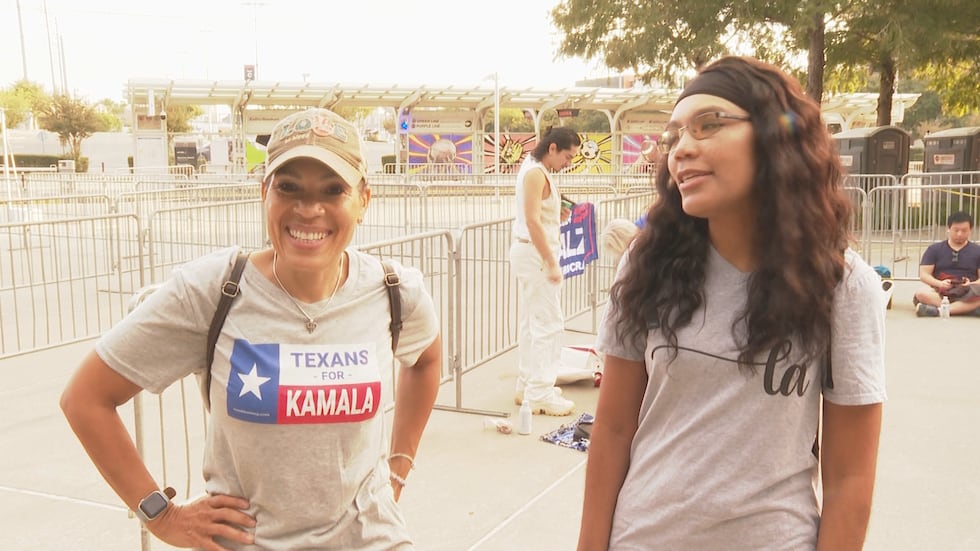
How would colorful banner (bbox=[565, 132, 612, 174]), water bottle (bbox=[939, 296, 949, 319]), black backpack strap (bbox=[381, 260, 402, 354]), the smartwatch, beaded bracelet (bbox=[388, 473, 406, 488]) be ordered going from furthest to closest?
colorful banner (bbox=[565, 132, 612, 174]) → water bottle (bbox=[939, 296, 949, 319]) → beaded bracelet (bbox=[388, 473, 406, 488]) → black backpack strap (bbox=[381, 260, 402, 354]) → the smartwatch

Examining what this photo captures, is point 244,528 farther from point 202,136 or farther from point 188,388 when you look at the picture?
point 202,136

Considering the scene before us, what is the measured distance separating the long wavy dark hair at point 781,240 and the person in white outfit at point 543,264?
4.34 meters

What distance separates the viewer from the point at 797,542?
184cm

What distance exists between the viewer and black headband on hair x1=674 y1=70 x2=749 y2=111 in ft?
6.09

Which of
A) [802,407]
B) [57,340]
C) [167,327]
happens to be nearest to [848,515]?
[802,407]

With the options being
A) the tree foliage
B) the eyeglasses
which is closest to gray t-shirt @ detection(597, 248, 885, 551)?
the eyeglasses

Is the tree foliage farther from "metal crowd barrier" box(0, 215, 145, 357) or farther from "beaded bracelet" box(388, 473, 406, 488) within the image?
"beaded bracelet" box(388, 473, 406, 488)

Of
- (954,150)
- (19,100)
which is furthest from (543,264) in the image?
(19,100)

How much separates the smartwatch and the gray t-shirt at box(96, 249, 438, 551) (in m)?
0.13

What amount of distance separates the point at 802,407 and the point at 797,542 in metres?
0.28

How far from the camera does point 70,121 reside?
53688 millimetres

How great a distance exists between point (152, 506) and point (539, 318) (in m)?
4.61

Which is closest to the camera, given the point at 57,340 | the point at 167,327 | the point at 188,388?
the point at 167,327

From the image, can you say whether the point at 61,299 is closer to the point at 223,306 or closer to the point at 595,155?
the point at 223,306
